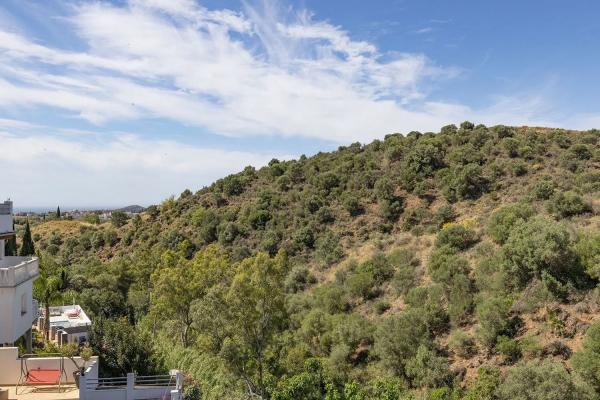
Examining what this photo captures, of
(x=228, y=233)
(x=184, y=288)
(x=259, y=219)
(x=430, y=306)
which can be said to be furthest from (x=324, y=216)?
(x=430, y=306)

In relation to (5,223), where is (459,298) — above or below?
below

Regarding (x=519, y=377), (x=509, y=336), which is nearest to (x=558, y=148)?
(x=509, y=336)

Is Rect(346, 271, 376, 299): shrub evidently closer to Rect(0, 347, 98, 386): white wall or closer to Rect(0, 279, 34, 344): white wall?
Rect(0, 347, 98, 386): white wall

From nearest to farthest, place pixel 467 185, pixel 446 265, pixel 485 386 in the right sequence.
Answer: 1. pixel 485 386
2. pixel 446 265
3. pixel 467 185

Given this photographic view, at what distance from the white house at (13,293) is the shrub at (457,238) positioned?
1841 centimetres

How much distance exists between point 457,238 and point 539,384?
11370 mm

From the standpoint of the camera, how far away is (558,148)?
1476 inches

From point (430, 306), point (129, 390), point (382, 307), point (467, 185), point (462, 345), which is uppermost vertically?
point (467, 185)

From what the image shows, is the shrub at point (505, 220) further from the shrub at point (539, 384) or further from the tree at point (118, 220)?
the tree at point (118, 220)

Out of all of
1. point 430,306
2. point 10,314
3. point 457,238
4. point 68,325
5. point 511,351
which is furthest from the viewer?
point 457,238

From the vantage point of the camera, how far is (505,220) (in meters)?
21.8

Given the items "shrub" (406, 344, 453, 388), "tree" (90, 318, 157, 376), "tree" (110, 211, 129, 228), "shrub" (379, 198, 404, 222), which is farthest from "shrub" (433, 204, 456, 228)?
"tree" (110, 211, 129, 228)

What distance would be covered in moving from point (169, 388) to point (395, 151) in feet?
114

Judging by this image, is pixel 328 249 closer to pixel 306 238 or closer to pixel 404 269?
pixel 306 238
